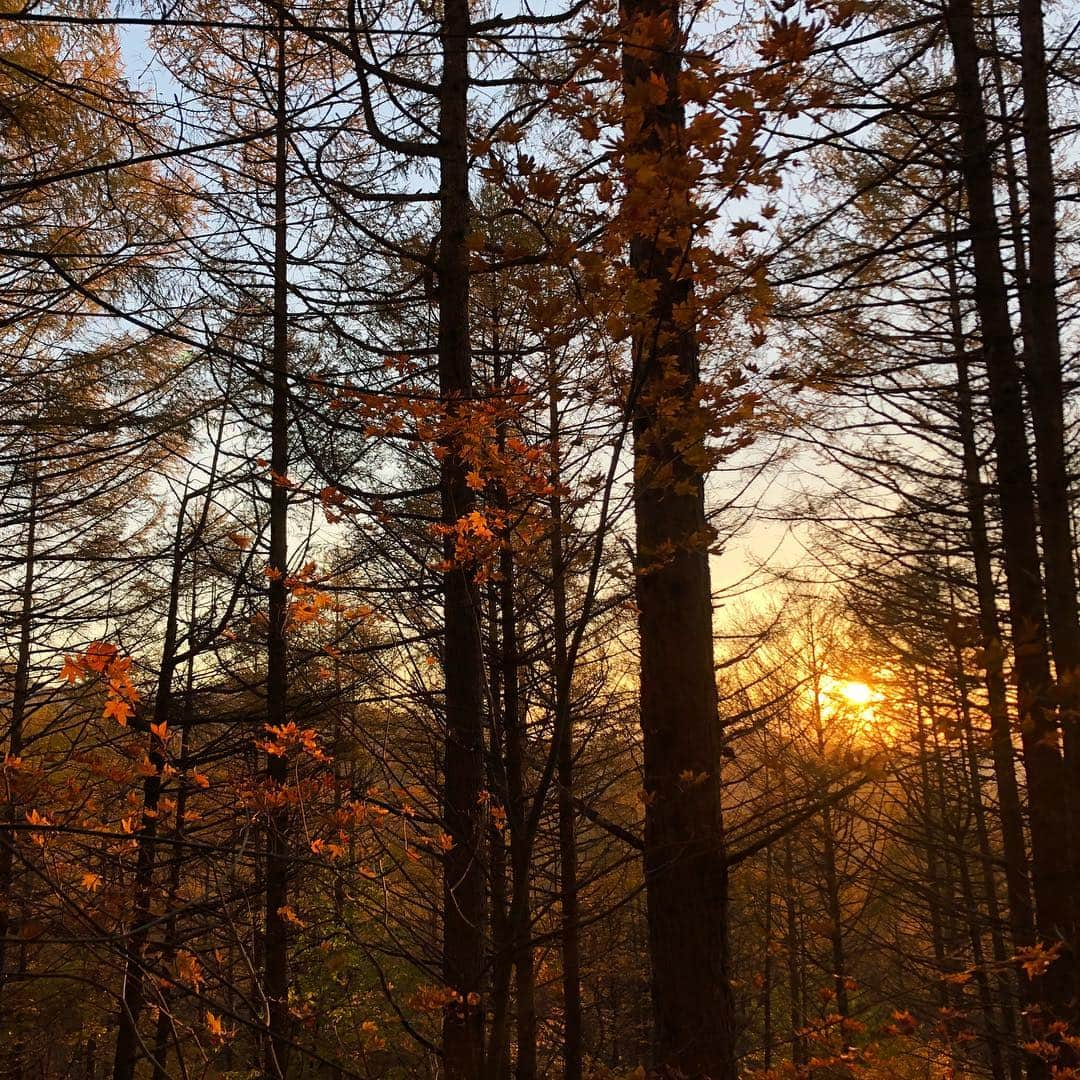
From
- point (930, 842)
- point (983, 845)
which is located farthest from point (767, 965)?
point (930, 842)

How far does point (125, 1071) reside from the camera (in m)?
7.73


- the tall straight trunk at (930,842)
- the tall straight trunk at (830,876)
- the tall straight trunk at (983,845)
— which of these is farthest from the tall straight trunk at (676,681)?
the tall straight trunk at (830,876)

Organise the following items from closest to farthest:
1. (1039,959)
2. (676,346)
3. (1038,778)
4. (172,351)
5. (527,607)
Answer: (676,346) → (1039,959) → (1038,778) → (527,607) → (172,351)

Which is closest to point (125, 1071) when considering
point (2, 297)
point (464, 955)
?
point (464, 955)

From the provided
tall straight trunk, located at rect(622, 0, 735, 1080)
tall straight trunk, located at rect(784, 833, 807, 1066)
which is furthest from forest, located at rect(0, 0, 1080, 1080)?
tall straight trunk, located at rect(784, 833, 807, 1066)

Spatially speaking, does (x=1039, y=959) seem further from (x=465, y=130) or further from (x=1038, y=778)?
(x=465, y=130)

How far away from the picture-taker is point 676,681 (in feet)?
10.5

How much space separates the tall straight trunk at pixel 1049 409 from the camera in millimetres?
3641

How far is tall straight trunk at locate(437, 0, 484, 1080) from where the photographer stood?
4.34 m

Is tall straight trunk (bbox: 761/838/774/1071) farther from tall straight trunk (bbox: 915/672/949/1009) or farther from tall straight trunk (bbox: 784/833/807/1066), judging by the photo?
tall straight trunk (bbox: 915/672/949/1009)

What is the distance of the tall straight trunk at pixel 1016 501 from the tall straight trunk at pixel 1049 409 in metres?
0.41

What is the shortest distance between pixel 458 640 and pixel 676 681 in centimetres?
213

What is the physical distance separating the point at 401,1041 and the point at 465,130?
14.8 m

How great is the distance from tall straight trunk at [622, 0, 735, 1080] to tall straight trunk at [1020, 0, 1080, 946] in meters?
1.72
